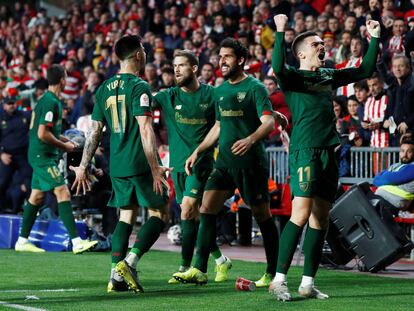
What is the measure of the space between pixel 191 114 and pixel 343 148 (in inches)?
161

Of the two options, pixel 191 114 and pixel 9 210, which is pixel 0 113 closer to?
pixel 9 210

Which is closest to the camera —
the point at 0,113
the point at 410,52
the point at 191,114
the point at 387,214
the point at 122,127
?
the point at 122,127

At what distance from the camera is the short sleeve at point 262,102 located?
8849 millimetres

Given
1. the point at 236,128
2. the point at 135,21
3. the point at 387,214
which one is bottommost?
the point at 387,214

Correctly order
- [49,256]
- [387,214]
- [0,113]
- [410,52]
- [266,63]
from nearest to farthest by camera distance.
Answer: [387,214] → [49,256] → [410,52] → [266,63] → [0,113]

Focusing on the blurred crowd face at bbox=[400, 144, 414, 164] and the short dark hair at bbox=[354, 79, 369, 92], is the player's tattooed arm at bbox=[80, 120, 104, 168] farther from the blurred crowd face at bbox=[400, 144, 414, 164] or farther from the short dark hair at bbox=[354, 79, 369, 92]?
the short dark hair at bbox=[354, 79, 369, 92]

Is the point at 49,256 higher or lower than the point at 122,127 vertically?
lower

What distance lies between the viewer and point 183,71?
9.77m

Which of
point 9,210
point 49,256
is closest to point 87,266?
point 49,256

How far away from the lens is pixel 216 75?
60.0 feet

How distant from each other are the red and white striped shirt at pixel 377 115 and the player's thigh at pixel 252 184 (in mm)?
4776

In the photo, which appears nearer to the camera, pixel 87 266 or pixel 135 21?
pixel 87 266

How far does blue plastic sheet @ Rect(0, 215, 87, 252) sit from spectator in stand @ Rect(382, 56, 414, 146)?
4307 millimetres

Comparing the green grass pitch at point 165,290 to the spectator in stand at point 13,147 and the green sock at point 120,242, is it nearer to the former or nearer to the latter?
the green sock at point 120,242
